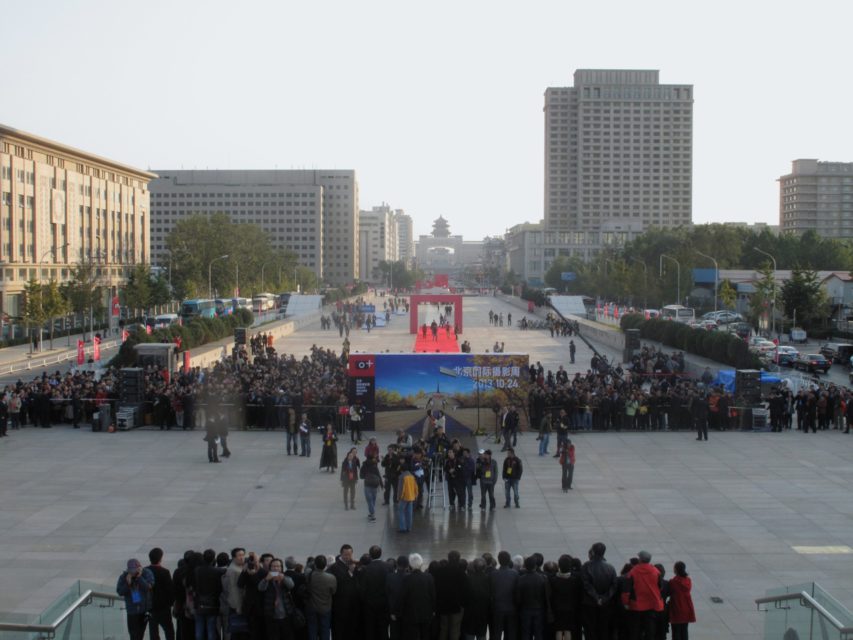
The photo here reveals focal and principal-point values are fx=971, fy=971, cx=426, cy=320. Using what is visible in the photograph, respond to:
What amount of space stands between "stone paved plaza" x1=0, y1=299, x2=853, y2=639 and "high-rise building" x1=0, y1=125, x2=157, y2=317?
144 ft

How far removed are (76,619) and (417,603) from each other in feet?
10.6

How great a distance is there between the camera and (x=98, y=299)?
66312 mm

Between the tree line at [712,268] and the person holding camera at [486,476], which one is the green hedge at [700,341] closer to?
the tree line at [712,268]

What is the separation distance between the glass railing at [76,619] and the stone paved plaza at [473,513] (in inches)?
90.3

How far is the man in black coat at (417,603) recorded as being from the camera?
9.74m

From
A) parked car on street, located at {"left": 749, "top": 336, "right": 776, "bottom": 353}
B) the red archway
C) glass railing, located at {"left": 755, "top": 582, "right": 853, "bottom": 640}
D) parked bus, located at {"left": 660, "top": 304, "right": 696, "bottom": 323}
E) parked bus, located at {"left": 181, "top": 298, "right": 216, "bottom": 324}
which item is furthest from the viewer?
parked bus, located at {"left": 660, "top": 304, "right": 696, "bottom": 323}

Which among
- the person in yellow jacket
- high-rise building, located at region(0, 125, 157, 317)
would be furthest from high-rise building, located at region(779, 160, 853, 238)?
the person in yellow jacket

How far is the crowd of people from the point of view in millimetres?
9859

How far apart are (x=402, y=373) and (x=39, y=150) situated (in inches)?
2275

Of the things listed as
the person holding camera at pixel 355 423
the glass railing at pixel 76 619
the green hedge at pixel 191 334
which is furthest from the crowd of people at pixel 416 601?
the green hedge at pixel 191 334

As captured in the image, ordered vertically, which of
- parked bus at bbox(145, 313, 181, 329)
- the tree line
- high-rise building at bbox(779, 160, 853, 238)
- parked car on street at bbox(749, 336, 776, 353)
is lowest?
parked car on street at bbox(749, 336, 776, 353)

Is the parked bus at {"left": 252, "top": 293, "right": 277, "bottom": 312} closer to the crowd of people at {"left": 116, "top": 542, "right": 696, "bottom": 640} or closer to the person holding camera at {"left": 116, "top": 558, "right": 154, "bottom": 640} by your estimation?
A: the person holding camera at {"left": 116, "top": 558, "right": 154, "bottom": 640}

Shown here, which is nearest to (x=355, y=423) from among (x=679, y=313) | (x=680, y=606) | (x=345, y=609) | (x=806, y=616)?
(x=345, y=609)

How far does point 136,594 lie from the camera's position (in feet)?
32.9
